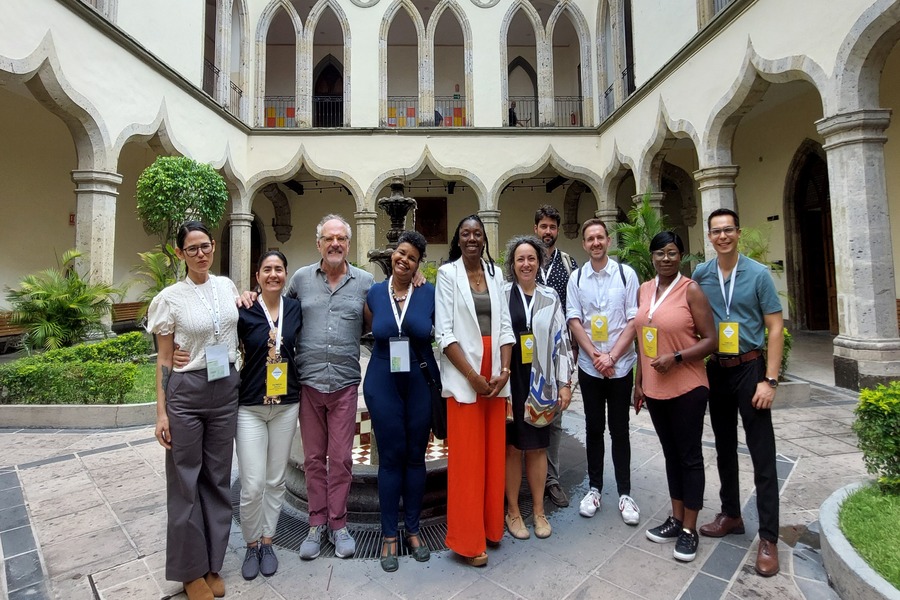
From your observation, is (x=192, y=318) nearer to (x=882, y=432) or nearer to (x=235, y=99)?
(x=882, y=432)

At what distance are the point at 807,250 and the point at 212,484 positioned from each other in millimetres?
12334

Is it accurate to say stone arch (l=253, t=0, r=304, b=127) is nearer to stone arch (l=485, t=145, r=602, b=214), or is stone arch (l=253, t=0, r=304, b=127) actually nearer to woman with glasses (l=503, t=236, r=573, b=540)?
stone arch (l=485, t=145, r=602, b=214)

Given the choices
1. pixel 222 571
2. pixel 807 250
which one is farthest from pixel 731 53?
pixel 222 571

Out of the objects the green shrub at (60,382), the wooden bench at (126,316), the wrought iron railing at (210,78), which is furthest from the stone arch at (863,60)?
the wooden bench at (126,316)

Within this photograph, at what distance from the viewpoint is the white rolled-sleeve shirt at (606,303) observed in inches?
108

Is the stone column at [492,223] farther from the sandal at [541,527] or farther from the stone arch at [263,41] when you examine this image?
the sandal at [541,527]

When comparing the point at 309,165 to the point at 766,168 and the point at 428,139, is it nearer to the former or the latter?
the point at 428,139

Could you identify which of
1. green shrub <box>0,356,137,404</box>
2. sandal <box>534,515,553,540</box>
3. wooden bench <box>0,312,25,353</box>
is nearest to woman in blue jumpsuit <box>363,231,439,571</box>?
sandal <box>534,515,553,540</box>

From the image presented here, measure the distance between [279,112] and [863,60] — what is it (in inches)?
581

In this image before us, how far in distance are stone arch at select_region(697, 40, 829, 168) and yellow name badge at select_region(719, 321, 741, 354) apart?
525cm

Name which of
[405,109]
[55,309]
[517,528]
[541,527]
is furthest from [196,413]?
[405,109]

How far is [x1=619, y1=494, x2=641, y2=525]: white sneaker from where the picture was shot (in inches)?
105

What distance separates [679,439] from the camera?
239 cm

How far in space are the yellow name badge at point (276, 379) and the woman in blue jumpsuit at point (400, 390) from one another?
1.32 feet
